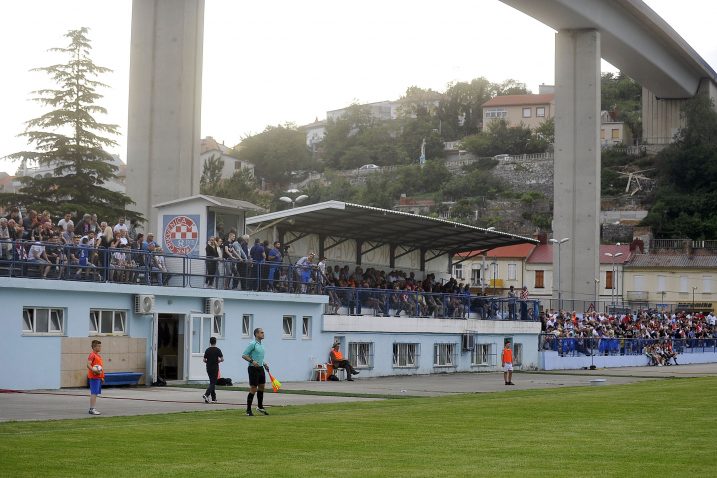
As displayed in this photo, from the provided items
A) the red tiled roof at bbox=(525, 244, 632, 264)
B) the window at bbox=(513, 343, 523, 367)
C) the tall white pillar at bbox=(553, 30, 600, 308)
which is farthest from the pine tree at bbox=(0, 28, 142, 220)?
the red tiled roof at bbox=(525, 244, 632, 264)

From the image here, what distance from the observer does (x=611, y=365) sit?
185 feet

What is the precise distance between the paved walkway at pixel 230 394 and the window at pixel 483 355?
3.83 m

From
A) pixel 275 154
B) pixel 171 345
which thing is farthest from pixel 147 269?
pixel 275 154

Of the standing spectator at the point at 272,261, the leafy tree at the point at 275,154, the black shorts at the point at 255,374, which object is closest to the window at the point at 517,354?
the standing spectator at the point at 272,261

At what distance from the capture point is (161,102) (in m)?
49.1

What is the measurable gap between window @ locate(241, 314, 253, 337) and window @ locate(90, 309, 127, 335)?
457 cm

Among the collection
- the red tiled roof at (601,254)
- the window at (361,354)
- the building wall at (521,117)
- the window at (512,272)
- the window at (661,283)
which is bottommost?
the window at (361,354)

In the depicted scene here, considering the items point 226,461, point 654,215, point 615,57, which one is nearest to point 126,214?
point 226,461

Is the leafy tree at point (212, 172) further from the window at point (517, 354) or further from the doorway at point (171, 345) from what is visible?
the doorway at point (171, 345)

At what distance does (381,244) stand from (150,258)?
66.9ft

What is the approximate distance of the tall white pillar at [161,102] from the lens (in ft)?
160

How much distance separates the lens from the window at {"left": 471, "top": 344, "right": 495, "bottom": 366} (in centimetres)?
4709

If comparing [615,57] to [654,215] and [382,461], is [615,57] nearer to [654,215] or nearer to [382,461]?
[654,215]

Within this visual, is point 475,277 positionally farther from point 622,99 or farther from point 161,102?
point 622,99
